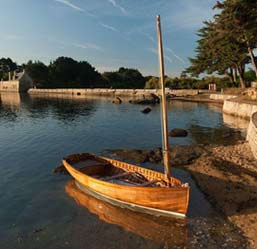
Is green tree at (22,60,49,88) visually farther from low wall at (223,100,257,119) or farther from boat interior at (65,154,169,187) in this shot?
boat interior at (65,154,169,187)

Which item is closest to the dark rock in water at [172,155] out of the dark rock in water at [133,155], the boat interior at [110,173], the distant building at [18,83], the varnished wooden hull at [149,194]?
Result: the dark rock in water at [133,155]

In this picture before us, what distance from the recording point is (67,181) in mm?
17672

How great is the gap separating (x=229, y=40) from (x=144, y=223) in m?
47.7

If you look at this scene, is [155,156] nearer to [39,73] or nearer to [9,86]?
[39,73]

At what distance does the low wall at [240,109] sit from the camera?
39.7 meters

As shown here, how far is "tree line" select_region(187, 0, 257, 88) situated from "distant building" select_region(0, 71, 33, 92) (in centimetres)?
9730

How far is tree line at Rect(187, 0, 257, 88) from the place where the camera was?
38.2 m

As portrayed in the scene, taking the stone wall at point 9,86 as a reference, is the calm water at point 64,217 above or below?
below

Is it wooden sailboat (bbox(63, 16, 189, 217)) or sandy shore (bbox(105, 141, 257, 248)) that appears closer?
wooden sailboat (bbox(63, 16, 189, 217))

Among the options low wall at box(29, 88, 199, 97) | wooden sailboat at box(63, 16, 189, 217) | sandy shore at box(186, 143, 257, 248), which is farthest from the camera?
low wall at box(29, 88, 199, 97)

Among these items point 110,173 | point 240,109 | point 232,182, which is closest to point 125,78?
point 240,109

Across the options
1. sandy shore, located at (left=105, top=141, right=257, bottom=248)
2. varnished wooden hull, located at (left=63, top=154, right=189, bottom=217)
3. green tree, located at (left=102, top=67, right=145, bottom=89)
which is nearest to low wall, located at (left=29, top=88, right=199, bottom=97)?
green tree, located at (left=102, top=67, right=145, bottom=89)

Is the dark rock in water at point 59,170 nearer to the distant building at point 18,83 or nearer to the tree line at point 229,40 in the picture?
the tree line at point 229,40

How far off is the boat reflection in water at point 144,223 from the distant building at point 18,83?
138m
